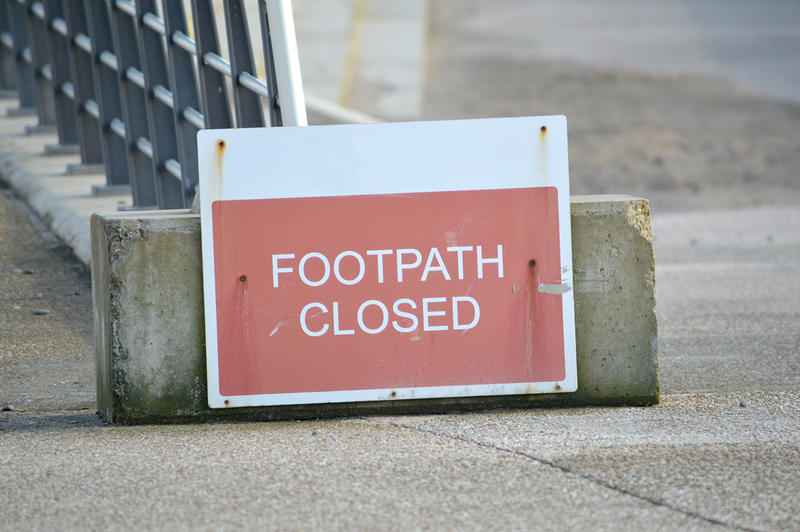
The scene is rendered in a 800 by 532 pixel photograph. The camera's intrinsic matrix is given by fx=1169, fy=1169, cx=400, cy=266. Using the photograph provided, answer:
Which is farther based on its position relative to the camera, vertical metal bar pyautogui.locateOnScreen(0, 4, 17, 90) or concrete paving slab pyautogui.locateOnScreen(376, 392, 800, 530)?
vertical metal bar pyautogui.locateOnScreen(0, 4, 17, 90)

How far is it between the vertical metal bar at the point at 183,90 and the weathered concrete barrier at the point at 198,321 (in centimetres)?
337

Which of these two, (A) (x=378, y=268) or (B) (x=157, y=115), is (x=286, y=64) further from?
(B) (x=157, y=115)

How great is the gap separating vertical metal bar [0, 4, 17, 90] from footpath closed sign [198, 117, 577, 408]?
10.5m

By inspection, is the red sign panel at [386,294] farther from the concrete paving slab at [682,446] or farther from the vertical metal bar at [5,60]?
the vertical metal bar at [5,60]

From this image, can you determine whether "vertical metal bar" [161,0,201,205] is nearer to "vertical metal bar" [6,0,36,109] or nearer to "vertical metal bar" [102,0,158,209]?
"vertical metal bar" [102,0,158,209]

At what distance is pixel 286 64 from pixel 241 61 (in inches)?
52.5

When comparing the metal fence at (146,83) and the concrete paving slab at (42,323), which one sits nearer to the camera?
the concrete paving slab at (42,323)

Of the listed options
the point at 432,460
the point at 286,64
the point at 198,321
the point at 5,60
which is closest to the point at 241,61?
the point at 286,64

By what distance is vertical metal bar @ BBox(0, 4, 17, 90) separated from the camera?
1424 cm

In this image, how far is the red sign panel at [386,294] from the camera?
449cm

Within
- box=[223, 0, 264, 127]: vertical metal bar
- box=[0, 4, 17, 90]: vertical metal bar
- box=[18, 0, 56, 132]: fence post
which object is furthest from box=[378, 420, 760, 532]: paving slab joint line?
box=[0, 4, 17, 90]: vertical metal bar

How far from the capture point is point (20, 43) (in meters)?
13.1

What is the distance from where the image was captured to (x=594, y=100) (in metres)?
18.6

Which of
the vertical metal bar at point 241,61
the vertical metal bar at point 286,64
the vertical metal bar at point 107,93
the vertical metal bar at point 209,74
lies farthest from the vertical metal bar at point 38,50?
the vertical metal bar at point 286,64
